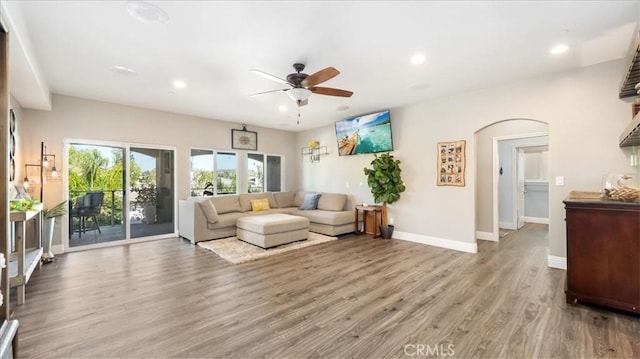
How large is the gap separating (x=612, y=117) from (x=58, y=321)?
632 centimetres

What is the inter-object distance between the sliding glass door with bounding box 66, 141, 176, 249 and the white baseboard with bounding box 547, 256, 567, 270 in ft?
22.1

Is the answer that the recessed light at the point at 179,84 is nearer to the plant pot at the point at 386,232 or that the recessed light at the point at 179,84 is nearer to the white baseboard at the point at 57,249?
the white baseboard at the point at 57,249

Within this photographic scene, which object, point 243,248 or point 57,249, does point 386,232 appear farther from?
point 57,249

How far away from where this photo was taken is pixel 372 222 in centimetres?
603

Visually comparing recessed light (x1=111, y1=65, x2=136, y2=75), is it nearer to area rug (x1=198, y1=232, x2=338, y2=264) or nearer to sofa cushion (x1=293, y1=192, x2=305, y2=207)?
area rug (x1=198, y1=232, x2=338, y2=264)

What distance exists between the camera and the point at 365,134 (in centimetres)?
611

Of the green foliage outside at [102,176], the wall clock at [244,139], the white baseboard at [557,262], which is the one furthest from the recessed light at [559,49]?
the green foliage outside at [102,176]

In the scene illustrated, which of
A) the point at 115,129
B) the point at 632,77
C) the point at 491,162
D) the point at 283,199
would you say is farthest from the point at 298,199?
the point at 632,77

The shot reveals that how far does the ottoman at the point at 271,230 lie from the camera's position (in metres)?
4.84

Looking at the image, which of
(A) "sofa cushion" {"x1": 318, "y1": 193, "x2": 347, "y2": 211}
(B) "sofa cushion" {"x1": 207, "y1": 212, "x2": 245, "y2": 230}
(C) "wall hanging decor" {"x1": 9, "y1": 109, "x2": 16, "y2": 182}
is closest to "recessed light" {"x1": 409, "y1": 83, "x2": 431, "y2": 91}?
(A) "sofa cushion" {"x1": 318, "y1": 193, "x2": 347, "y2": 211}

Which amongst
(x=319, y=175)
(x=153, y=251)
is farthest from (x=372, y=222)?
(x=153, y=251)

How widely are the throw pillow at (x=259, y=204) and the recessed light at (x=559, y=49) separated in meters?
5.71

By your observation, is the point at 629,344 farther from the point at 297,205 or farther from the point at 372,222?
the point at 297,205

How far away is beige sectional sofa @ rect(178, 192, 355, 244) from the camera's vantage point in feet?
17.7
